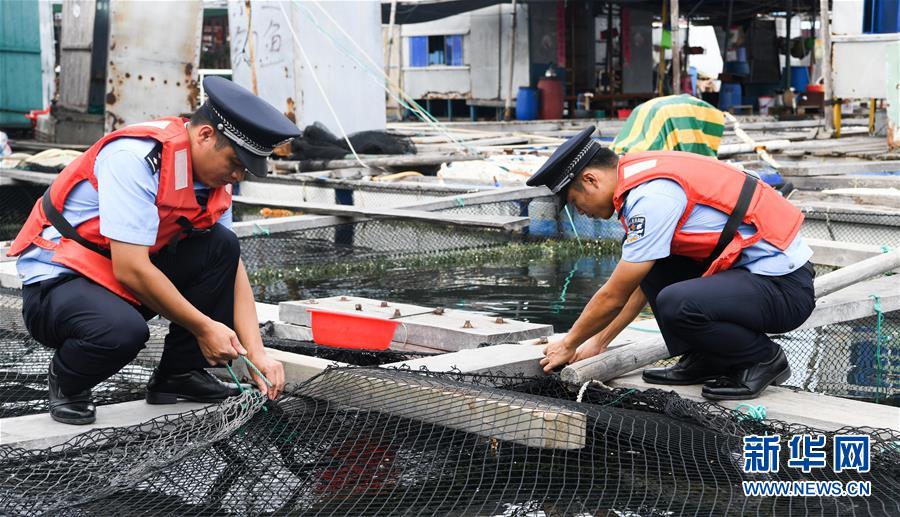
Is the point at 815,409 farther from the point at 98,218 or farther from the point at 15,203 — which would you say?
the point at 15,203

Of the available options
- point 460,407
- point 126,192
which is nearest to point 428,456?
point 460,407

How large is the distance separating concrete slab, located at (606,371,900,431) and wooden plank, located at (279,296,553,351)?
813 mm

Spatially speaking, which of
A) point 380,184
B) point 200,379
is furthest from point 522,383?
point 380,184

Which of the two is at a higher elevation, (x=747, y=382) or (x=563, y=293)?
(x=747, y=382)

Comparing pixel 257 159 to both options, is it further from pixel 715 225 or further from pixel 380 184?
pixel 380 184

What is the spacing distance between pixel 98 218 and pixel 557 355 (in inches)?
64.6

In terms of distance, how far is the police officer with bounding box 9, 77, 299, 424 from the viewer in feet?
10.8

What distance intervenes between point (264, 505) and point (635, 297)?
1574mm

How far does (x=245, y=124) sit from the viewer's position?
330cm

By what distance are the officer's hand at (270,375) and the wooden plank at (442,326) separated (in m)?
1.07

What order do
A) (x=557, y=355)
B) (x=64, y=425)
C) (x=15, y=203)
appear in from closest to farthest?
(x=64, y=425) < (x=557, y=355) < (x=15, y=203)

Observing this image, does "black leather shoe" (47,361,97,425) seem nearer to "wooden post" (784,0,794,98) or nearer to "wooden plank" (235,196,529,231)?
"wooden plank" (235,196,529,231)

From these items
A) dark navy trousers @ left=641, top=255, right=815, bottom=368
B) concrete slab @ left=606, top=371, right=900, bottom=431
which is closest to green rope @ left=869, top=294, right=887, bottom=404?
concrete slab @ left=606, top=371, right=900, bottom=431

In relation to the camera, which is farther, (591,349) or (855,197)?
(855,197)
